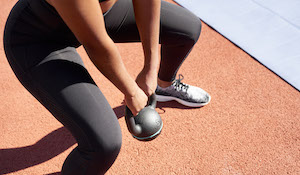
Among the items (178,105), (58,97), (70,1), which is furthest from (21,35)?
(178,105)

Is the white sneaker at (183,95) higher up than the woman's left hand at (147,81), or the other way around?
the woman's left hand at (147,81)

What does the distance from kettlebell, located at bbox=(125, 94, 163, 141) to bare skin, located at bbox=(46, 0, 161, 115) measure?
2.4 inches

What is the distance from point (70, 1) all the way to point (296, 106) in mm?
2359

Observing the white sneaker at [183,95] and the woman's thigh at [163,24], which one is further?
the white sneaker at [183,95]

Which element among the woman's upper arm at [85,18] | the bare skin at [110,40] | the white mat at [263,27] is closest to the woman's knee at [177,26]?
the bare skin at [110,40]

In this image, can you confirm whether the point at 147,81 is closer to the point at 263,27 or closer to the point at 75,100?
the point at 75,100

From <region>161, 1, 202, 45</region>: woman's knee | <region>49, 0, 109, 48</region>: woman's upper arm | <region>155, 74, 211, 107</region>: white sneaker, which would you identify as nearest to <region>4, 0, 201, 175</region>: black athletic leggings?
<region>49, 0, 109, 48</region>: woman's upper arm

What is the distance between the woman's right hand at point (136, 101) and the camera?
140 cm

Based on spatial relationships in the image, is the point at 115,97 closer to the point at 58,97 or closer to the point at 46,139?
the point at 46,139

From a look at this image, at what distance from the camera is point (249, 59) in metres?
2.92

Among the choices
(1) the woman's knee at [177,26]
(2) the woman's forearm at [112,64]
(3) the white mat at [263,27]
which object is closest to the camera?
(2) the woman's forearm at [112,64]

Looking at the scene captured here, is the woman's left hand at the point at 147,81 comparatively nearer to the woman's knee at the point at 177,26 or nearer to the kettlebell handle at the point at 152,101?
the kettlebell handle at the point at 152,101

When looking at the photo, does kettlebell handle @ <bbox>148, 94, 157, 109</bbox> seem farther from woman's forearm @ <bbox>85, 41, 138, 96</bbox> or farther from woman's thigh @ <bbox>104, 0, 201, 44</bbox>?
woman's thigh @ <bbox>104, 0, 201, 44</bbox>

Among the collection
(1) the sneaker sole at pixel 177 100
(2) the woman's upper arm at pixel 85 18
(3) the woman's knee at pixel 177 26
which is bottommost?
(1) the sneaker sole at pixel 177 100
